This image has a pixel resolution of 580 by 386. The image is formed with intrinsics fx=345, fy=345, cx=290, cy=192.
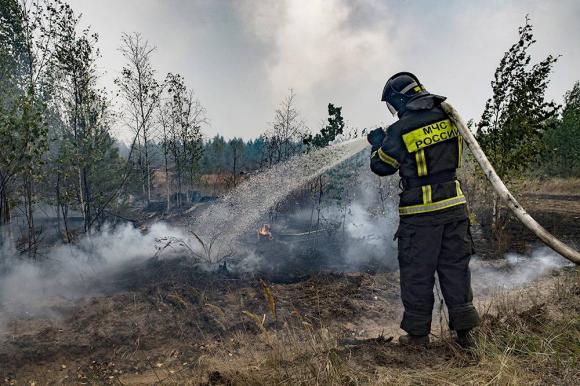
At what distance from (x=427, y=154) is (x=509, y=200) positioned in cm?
72

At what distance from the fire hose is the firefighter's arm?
53 cm

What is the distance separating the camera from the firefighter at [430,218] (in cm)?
297

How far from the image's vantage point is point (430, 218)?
2988mm

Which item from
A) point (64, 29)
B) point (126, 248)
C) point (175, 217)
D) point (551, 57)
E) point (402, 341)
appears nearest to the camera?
point (402, 341)

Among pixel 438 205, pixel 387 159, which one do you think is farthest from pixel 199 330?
pixel 438 205

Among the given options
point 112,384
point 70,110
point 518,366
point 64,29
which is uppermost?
point 64,29

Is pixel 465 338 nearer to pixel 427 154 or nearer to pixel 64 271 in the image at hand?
pixel 427 154

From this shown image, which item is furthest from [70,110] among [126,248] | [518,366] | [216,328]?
[518,366]

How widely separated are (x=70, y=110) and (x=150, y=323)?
21.3 feet

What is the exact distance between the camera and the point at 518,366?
2166mm

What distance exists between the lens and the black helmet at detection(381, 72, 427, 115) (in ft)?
10.6

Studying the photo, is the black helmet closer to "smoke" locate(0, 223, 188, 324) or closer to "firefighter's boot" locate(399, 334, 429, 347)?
"firefighter's boot" locate(399, 334, 429, 347)

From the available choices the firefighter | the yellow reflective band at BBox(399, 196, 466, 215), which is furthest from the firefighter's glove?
the yellow reflective band at BBox(399, 196, 466, 215)

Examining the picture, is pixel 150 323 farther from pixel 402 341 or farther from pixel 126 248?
pixel 126 248
